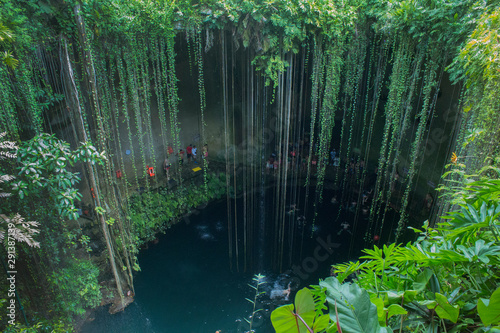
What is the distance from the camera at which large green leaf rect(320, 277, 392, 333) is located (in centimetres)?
92

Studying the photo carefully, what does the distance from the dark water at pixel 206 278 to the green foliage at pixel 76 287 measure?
40cm

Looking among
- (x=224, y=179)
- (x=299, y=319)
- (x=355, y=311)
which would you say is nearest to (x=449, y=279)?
(x=355, y=311)

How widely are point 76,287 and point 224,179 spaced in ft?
14.3

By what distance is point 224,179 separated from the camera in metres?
7.95

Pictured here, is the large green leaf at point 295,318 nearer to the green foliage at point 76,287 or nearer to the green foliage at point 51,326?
the green foliage at point 51,326

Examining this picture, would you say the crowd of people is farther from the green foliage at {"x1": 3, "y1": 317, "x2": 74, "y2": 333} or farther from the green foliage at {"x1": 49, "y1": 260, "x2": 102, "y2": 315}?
the green foliage at {"x1": 3, "y1": 317, "x2": 74, "y2": 333}

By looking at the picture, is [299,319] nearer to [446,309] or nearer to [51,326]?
[446,309]

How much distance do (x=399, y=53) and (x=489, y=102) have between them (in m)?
2.20

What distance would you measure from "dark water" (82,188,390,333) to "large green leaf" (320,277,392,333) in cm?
396

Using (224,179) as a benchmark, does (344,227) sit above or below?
below

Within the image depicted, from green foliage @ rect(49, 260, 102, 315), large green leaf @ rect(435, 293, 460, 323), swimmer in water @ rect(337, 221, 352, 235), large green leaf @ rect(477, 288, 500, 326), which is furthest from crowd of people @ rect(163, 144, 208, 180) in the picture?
large green leaf @ rect(477, 288, 500, 326)

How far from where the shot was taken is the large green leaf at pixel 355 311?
92cm

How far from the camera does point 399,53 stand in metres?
4.95

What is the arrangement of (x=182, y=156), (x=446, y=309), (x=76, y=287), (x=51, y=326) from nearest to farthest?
(x=446, y=309) < (x=51, y=326) < (x=76, y=287) < (x=182, y=156)
